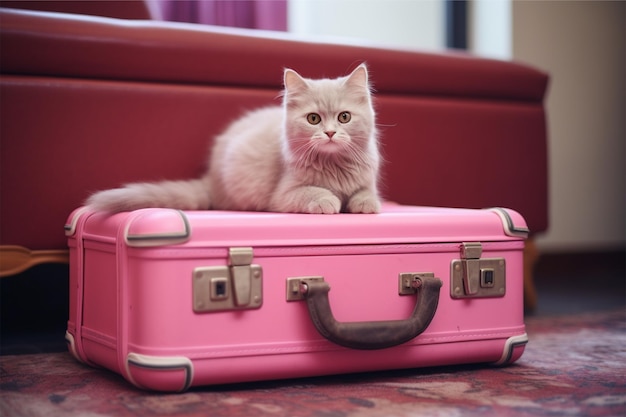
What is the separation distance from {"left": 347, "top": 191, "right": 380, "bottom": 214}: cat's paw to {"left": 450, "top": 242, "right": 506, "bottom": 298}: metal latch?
8.2 inches

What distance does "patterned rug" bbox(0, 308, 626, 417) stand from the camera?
3.92 feet

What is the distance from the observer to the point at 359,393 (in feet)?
4.31

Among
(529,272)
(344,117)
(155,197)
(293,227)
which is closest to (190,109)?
(155,197)

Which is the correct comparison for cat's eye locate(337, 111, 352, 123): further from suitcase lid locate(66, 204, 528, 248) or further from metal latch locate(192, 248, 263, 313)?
metal latch locate(192, 248, 263, 313)

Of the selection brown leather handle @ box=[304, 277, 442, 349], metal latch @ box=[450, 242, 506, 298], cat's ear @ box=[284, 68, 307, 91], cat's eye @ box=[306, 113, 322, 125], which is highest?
cat's ear @ box=[284, 68, 307, 91]

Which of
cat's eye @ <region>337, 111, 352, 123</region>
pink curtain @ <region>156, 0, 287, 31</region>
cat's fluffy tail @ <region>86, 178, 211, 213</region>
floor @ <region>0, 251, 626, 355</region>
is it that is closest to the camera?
cat's fluffy tail @ <region>86, 178, 211, 213</region>

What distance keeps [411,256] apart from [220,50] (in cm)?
83

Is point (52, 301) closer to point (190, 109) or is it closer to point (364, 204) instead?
point (190, 109)

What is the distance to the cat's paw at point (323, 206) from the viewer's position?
1469mm

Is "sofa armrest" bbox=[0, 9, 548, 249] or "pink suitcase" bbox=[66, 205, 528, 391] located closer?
"pink suitcase" bbox=[66, 205, 528, 391]

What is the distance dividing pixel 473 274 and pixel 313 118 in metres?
0.49

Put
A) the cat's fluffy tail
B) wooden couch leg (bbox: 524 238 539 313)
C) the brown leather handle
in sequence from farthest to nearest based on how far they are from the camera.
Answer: wooden couch leg (bbox: 524 238 539 313) < the cat's fluffy tail < the brown leather handle

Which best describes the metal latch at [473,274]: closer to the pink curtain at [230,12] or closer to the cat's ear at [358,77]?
the cat's ear at [358,77]

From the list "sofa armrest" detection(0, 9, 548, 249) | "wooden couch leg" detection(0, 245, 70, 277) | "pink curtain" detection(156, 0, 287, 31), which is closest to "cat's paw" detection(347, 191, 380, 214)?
"sofa armrest" detection(0, 9, 548, 249)
